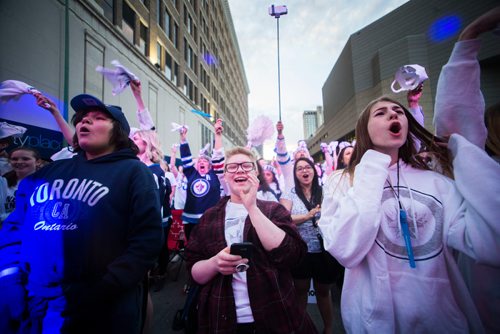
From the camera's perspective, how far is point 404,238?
3.83ft

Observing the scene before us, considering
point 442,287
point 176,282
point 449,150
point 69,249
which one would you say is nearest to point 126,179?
point 69,249

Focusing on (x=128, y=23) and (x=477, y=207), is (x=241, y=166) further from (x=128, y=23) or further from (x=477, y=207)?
(x=128, y=23)

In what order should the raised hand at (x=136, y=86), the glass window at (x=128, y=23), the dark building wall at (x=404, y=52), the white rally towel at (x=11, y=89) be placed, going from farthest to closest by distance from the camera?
the dark building wall at (x=404, y=52) < the glass window at (x=128, y=23) < the raised hand at (x=136, y=86) < the white rally towel at (x=11, y=89)

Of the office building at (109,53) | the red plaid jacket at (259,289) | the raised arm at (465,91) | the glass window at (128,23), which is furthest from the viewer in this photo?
the glass window at (128,23)

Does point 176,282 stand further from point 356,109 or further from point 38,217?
point 356,109

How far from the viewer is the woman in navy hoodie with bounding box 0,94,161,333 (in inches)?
47.4

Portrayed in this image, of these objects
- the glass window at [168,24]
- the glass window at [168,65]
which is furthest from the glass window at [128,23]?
the glass window at [168,24]

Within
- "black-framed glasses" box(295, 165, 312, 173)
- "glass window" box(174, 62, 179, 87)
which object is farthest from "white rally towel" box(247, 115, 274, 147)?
"glass window" box(174, 62, 179, 87)

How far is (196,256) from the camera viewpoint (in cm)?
149

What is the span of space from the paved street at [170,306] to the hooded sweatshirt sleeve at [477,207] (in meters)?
2.18

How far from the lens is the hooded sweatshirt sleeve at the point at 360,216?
1131 millimetres

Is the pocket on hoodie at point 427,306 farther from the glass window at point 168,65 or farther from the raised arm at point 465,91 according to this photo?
the glass window at point 168,65

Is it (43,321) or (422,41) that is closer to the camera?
(43,321)

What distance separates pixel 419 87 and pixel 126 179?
8.47 ft
